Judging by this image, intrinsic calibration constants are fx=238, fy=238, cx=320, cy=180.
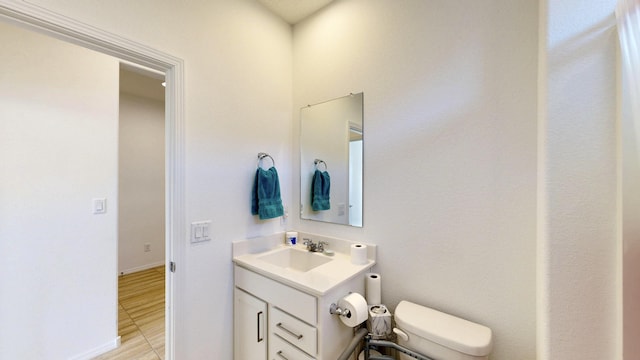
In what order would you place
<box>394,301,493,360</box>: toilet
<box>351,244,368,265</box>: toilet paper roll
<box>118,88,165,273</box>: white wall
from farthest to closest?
<box>118,88,165,273</box>: white wall
<box>351,244,368,265</box>: toilet paper roll
<box>394,301,493,360</box>: toilet

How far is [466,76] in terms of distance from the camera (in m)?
1.18

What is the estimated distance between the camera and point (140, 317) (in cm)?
231

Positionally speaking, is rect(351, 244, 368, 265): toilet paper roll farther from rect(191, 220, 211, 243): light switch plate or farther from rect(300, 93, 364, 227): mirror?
rect(191, 220, 211, 243): light switch plate

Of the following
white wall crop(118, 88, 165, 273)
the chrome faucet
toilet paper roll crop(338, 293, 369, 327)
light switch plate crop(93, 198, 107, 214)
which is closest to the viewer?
toilet paper roll crop(338, 293, 369, 327)

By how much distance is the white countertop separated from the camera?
1.16 meters

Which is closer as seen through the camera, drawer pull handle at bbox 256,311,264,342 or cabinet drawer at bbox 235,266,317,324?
cabinet drawer at bbox 235,266,317,324

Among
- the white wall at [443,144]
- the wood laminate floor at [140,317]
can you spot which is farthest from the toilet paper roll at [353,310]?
the wood laminate floor at [140,317]

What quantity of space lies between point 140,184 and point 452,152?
405cm

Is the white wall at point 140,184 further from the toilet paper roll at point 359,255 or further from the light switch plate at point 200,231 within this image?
the toilet paper roll at point 359,255

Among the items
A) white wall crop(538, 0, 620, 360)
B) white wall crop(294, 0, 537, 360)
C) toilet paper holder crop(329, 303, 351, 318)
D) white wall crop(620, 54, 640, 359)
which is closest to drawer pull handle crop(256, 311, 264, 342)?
toilet paper holder crop(329, 303, 351, 318)

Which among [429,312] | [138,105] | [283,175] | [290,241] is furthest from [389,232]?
[138,105]

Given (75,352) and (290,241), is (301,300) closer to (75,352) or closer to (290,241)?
(290,241)

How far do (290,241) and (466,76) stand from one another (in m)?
1.50

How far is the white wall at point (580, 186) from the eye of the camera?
2.34 ft
